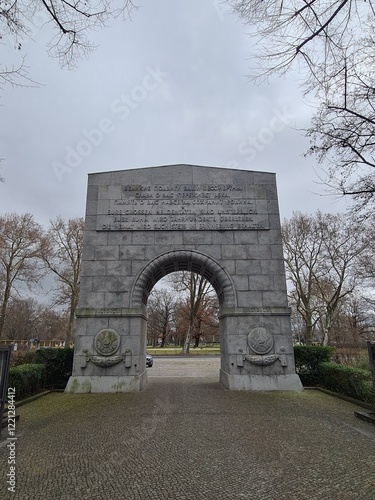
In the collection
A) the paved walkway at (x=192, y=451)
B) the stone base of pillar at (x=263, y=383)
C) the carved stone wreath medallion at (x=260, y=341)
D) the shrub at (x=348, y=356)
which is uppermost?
the carved stone wreath medallion at (x=260, y=341)

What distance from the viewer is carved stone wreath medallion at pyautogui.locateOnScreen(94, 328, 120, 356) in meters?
10.9

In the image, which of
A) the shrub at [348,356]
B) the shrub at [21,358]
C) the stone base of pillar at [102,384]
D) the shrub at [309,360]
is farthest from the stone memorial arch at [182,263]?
the shrub at [348,356]

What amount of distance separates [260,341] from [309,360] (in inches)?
102

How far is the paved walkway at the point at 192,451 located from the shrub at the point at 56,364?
112 inches

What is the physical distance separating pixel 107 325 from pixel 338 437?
312 inches

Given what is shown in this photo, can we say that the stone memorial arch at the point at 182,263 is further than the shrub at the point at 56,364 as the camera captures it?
No

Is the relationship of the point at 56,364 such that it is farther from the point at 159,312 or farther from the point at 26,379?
the point at 159,312

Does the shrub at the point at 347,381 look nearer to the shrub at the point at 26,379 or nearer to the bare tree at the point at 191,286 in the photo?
the shrub at the point at 26,379

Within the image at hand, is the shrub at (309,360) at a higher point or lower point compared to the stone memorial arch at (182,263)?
lower

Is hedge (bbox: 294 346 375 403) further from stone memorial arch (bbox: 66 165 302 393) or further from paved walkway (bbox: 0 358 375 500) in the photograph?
stone memorial arch (bbox: 66 165 302 393)

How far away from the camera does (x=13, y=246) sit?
30031mm

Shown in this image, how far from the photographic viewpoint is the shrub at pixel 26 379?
9133 mm

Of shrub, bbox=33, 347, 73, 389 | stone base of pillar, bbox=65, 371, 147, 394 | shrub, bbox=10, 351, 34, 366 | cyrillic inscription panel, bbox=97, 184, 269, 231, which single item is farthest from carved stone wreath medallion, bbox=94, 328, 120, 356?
cyrillic inscription panel, bbox=97, 184, 269, 231

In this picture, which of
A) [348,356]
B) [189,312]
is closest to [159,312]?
[189,312]
